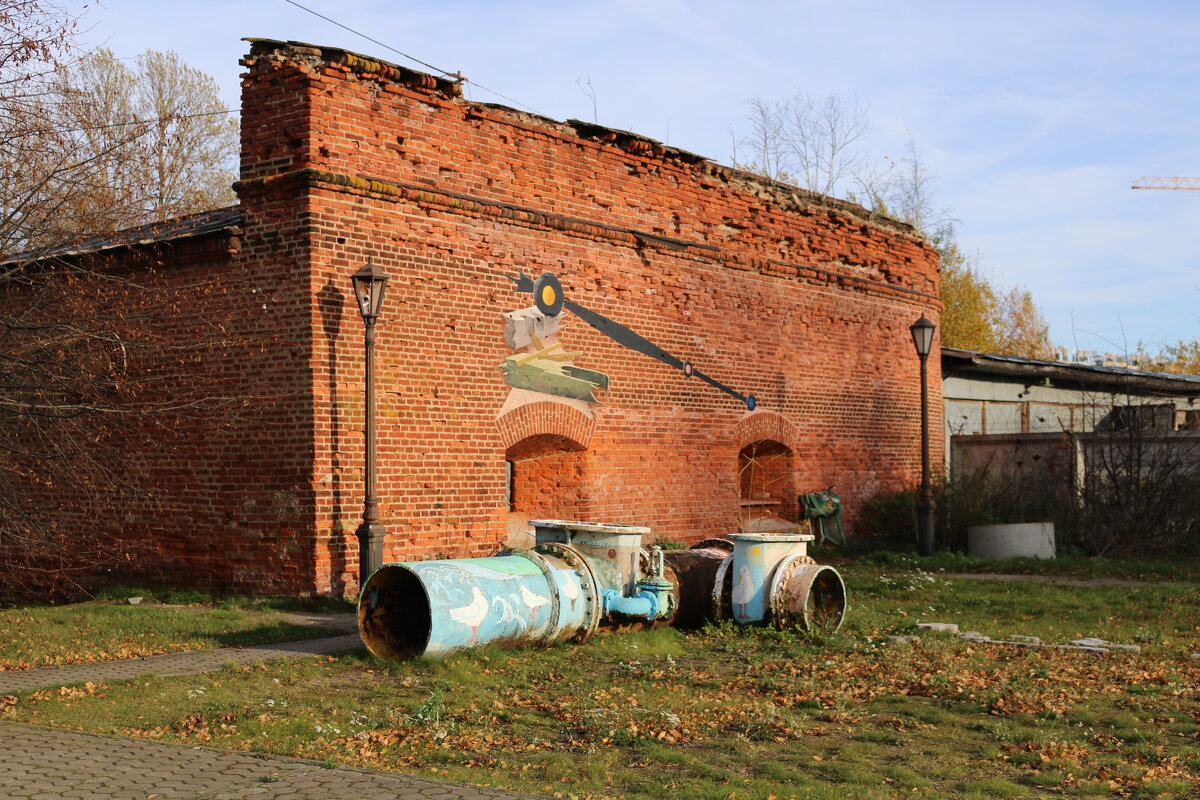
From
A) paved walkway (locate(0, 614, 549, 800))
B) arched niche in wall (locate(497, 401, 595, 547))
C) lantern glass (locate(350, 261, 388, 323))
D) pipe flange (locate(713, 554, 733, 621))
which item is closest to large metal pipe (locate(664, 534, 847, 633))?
pipe flange (locate(713, 554, 733, 621))

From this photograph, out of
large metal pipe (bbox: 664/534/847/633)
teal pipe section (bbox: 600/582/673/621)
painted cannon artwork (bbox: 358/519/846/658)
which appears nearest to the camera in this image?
painted cannon artwork (bbox: 358/519/846/658)

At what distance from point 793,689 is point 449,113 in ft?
26.9

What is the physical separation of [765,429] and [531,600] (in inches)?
369

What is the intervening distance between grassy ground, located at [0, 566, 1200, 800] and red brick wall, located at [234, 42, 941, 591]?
13.1 feet

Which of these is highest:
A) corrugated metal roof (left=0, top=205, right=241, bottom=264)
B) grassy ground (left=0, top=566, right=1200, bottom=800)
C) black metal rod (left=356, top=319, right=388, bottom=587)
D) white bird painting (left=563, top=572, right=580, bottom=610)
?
corrugated metal roof (left=0, top=205, right=241, bottom=264)

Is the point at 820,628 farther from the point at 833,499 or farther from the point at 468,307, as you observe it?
the point at 833,499

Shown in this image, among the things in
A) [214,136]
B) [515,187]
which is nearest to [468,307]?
[515,187]

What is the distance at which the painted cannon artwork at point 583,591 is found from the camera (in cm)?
862

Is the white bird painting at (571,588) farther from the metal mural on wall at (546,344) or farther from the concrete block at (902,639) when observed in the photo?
the metal mural on wall at (546,344)

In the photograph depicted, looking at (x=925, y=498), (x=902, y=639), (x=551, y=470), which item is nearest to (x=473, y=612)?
(x=902, y=639)

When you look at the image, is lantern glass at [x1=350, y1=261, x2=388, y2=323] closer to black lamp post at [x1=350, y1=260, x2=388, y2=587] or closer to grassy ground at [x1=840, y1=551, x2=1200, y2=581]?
black lamp post at [x1=350, y1=260, x2=388, y2=587]

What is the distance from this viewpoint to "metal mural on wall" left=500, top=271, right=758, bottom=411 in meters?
14.0

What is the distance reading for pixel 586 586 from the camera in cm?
955

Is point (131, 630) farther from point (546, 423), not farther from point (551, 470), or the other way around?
point (551, 470)
